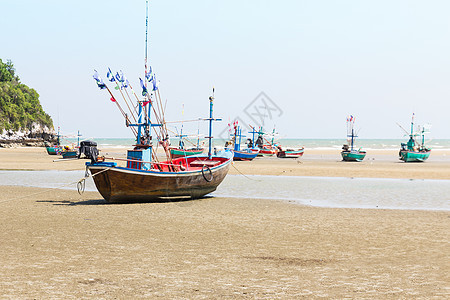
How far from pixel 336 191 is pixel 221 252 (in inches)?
576

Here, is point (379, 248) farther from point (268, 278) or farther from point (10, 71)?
point (10, 71)

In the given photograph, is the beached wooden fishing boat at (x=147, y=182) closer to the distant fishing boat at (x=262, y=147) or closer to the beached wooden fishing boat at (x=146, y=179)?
the beached wooden fishing boat at (x=146, y=179)

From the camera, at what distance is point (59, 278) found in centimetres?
786

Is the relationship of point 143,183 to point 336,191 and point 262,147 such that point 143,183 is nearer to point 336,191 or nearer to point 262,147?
point 336,191

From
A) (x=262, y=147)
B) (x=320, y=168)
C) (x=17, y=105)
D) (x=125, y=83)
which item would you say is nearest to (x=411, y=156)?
(x=320, y=168)

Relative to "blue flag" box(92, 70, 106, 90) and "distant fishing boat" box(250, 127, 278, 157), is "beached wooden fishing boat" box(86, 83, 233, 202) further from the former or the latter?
"distant fishing boat" box(250, 127, 278, 157)

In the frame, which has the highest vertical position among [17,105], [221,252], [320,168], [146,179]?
[17,105]

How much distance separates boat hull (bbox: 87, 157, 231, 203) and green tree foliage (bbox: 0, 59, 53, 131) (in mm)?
92607

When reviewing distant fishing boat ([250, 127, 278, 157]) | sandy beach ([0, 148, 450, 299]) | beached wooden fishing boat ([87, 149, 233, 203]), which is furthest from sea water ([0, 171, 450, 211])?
distant fishing boat ([250, 127, 278, 157])

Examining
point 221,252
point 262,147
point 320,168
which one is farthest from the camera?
point 262,147

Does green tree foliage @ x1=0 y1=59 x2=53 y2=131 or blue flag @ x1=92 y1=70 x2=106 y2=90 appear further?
green tree foliage @ x1=0 y1=59 x2=53 y2=131

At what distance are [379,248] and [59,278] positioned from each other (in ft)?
21.9

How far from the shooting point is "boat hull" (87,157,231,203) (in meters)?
16.8

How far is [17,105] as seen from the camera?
110 m
